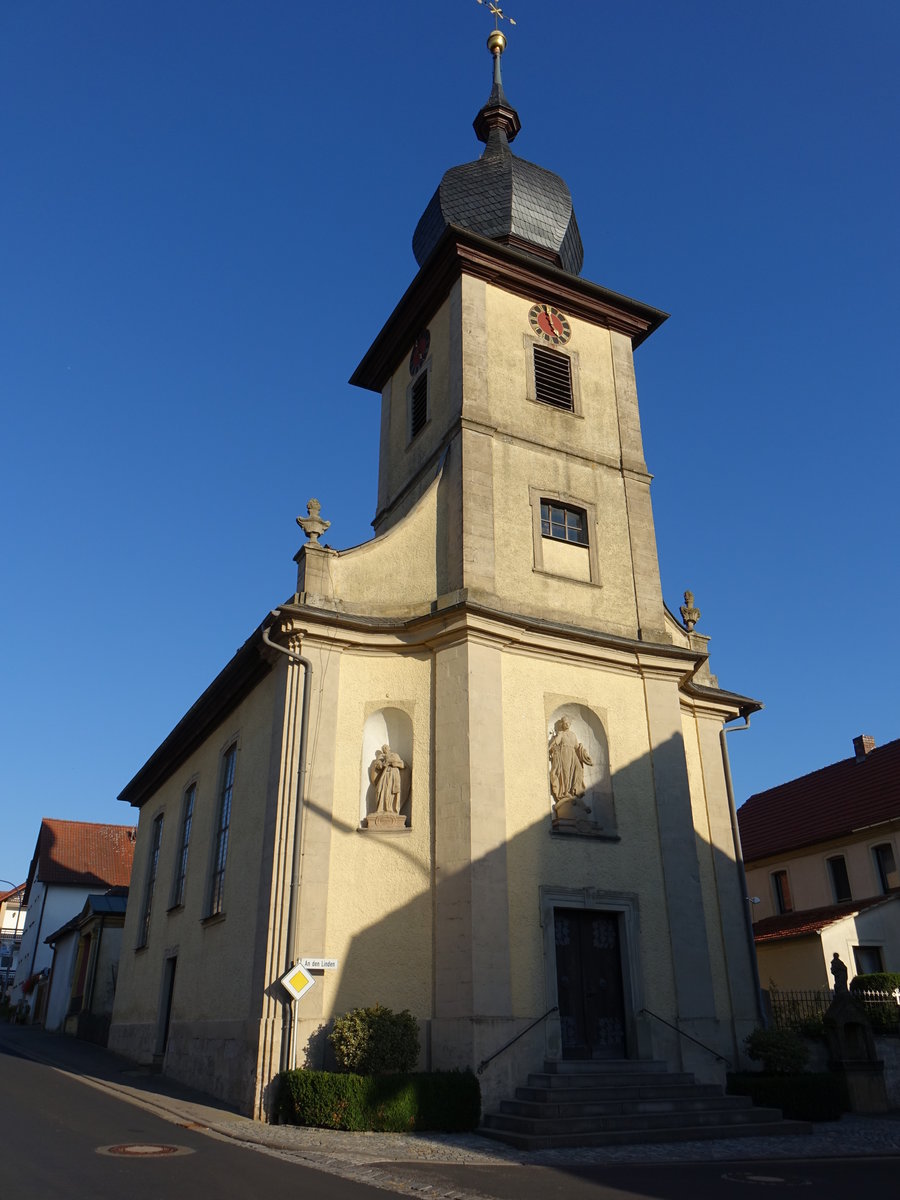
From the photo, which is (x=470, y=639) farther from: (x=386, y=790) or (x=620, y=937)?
(x=620, y=937)

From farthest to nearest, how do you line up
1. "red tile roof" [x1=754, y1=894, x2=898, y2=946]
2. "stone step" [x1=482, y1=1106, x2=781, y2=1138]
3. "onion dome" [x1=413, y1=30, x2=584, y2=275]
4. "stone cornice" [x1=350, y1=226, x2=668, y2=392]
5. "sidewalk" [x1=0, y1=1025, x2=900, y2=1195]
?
"red tile roof" [x1=754, y1=894, x2=898, y2=946]
"onion dome" [x1=413, y1=30, x2=584, y2=275]
"stone cornice" [x1=350, y1=226, x2=668, y2=392]
"stone step" [x1=482, y1=1106, x2=781, y2=1138]
"sidewalk" [x1=0, y1=1025, x2=900, y2=1195]

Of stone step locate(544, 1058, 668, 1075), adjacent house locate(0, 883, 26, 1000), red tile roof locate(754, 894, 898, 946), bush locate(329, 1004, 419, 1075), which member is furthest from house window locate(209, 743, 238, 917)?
adjacent house locate(0, 883, 26, 1000)

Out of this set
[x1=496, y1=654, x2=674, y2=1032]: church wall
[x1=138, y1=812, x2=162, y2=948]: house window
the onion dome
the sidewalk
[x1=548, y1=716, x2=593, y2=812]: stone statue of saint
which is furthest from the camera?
[x1=138, y1=812, x2=162, y2=948]: house window

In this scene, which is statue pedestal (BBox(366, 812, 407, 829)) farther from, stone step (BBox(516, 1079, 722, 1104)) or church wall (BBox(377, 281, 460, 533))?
church wall (BBox(377, 281, 460, 533))

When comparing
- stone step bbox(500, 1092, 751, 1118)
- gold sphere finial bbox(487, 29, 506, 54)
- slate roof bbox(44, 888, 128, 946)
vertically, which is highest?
gold sphere finial bbox(487, 29, 506, 54)

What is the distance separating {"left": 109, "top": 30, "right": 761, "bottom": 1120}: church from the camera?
14023 mm

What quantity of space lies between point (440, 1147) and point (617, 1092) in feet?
9.88

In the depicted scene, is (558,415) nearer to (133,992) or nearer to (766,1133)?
(766,1133)

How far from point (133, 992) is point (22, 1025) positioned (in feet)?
68.0

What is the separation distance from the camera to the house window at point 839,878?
3049 cm

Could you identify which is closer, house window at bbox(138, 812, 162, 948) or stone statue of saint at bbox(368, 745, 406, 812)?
stone statue of saint at bbox(368, 745, 406, 812)

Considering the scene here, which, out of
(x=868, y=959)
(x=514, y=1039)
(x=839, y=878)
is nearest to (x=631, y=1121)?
(x=514, y=1039)

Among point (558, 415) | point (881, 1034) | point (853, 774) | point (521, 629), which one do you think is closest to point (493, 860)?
point (521, 629)

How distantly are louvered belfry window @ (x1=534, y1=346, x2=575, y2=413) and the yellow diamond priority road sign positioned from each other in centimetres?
1159
